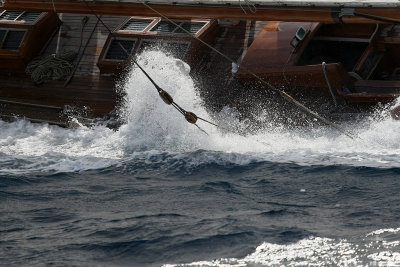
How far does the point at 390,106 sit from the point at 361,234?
191 inches

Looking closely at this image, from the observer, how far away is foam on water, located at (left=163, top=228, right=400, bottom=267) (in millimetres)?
9367

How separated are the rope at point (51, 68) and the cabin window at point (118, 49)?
1053 millimetres

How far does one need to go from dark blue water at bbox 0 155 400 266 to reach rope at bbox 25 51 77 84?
4152mm

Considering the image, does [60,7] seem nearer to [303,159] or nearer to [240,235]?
[303,159]

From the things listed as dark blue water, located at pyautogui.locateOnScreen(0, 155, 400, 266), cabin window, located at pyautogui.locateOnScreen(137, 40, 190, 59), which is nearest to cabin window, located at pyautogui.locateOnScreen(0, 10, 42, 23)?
cabin window, located at pyautogui.locateOnScreen(137, 40, 190, 59)

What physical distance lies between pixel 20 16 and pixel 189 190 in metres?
8.04

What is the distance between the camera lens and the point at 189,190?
41.4 ft

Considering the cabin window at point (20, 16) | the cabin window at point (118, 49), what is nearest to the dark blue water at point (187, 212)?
the cabin window at point (118, 49)

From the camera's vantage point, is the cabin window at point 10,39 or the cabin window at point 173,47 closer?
the cabin window at point 173,47

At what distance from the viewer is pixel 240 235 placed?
34.2 feet

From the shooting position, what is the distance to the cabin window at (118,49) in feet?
56.2

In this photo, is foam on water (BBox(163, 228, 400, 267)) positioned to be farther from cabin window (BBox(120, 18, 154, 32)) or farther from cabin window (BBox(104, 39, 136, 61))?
cabin window (BBox(120, 18, 154, 32))

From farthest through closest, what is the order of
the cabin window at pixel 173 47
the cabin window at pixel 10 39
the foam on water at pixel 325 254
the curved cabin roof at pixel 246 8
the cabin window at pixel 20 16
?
the cabin window at pixel 20 16 < the cabin window at pixel 10 39 < the cabin window at pixel 173 47 < the curved cabin roof at pixel 246 8 < the foam on water at pixel 325 254

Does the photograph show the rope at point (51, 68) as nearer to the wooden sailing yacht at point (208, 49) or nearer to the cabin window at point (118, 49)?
the wooden sailing yacht at point (208, 49)
